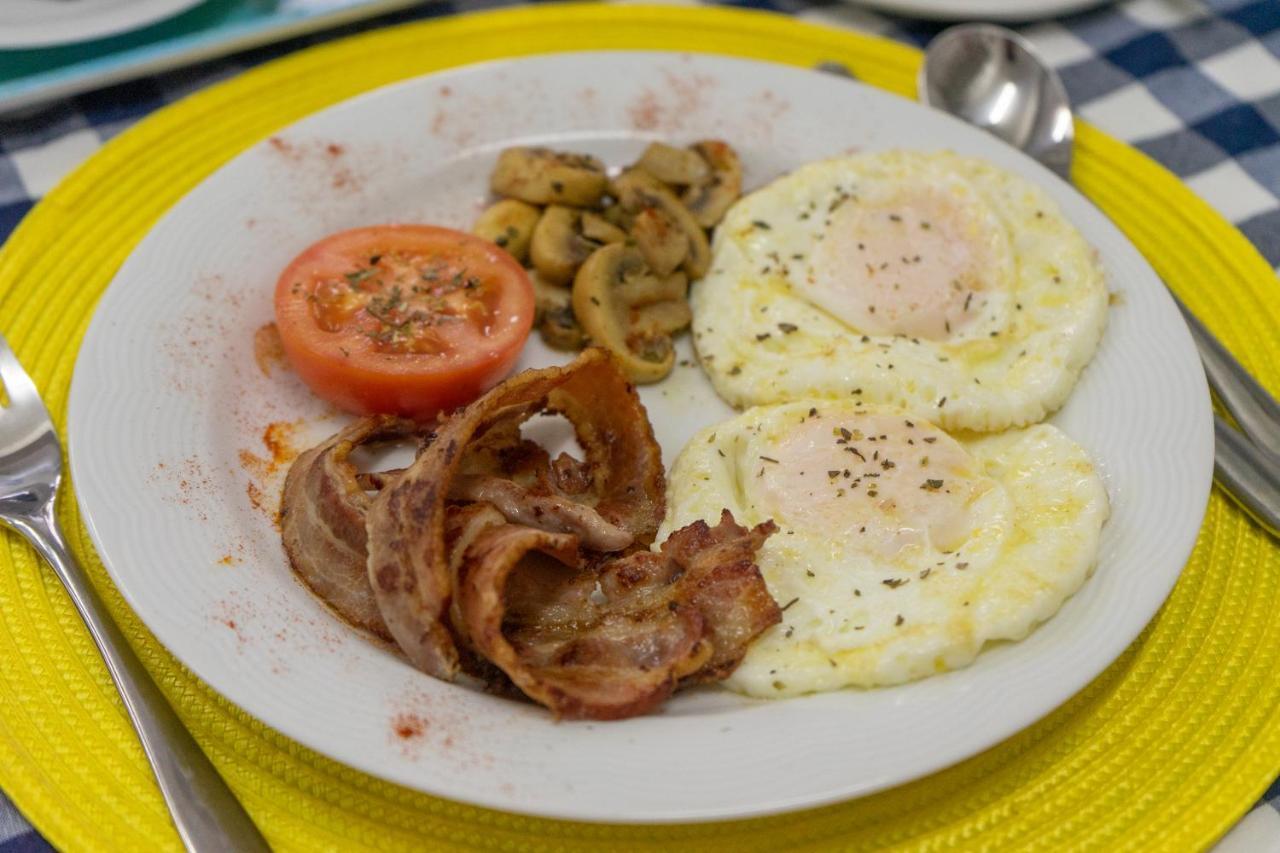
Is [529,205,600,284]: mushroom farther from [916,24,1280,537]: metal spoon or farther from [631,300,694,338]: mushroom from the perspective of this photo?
[916,24,1280,537]: metal spoon

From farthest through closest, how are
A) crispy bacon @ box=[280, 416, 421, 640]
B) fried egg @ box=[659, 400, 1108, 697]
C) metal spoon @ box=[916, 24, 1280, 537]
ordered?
metal spoon @ box=[916, 24, 1280, 537], crispy bacon @ box=[280, 416, 421, 640], fried egg @ box=[659, 400, 1108, 697]

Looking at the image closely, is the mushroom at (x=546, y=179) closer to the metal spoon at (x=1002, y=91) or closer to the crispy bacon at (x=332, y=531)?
the crispy bacon at (x=332, y=531)

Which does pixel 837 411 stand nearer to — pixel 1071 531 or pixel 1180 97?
pixel 1071 531

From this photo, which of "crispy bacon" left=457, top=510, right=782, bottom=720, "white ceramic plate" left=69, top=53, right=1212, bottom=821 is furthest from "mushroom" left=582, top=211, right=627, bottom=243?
"crispy bacon" left=457, top=510, right=782, bottom=720

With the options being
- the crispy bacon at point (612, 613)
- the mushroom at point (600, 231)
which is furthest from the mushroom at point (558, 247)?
the crispy bacon at point (612, 613)

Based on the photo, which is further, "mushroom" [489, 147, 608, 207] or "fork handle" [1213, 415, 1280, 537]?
"mushroom" [489, 147, 608, 207]

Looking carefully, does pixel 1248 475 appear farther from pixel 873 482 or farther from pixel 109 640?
pixel 109 640
